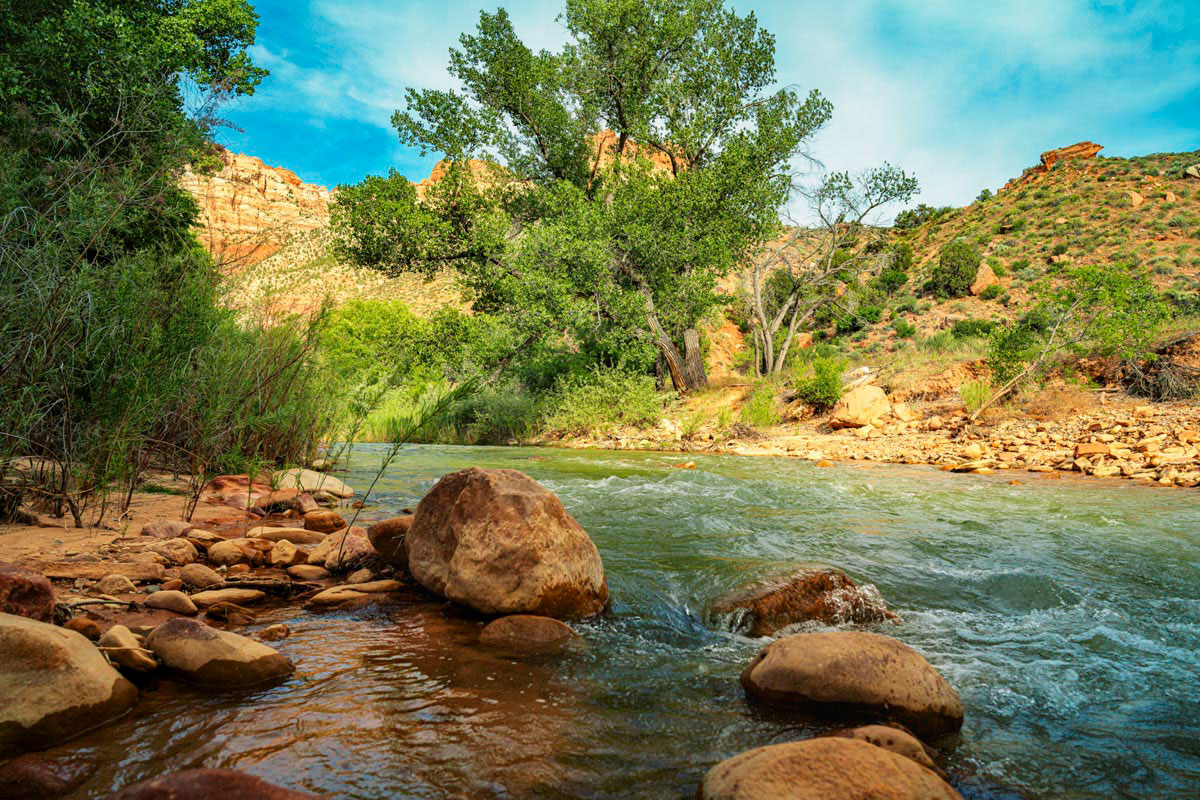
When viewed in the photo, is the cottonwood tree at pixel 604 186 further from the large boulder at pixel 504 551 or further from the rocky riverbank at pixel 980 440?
the large boulder at pixel 504 551

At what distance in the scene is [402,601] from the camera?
3.62 meters

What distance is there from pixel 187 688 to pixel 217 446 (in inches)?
147

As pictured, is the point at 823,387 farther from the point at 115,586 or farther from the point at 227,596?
the point at 115,586

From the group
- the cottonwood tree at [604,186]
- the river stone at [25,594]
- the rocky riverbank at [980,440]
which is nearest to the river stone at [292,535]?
the river stone at [25,594]

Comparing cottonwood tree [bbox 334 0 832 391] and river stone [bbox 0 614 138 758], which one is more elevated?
cottonwood tree [bbox 334 0 832 391]

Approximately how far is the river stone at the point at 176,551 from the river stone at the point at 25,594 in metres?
1.18

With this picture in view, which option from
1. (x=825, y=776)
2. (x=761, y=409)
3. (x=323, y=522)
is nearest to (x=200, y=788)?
(x=825, y=776)

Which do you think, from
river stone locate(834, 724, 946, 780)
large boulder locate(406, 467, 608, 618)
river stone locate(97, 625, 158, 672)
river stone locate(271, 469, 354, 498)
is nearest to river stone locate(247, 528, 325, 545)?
large boulder locate(406, 467, 608, 618)

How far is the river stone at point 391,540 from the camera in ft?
13.4

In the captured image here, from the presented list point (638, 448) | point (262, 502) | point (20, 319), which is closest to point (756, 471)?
point (638, 448)

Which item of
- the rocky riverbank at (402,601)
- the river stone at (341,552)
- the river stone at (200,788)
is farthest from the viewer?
the river stone at (341,552)

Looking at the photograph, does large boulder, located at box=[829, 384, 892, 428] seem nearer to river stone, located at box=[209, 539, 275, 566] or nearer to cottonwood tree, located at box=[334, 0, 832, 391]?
cottonwood tree, located at box=[334, 0, 832, 391]

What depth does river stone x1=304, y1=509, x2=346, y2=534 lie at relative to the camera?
16.4 ft

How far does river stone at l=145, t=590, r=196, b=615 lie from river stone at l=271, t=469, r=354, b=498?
9.85 feet
